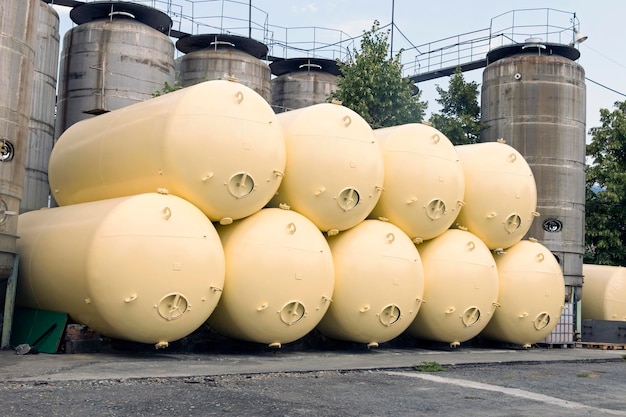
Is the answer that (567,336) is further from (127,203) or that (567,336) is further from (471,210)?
(127,203)

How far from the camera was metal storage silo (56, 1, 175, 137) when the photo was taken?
20.1 meters

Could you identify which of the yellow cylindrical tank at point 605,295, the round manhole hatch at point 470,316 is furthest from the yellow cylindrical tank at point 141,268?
the yellow cylindrical tank at point 605,295

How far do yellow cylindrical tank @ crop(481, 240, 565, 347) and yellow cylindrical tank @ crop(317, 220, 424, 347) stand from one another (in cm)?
273

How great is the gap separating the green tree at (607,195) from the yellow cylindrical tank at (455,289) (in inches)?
427

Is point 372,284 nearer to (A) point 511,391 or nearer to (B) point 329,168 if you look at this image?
(B) point 329,168

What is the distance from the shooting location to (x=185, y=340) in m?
12.1

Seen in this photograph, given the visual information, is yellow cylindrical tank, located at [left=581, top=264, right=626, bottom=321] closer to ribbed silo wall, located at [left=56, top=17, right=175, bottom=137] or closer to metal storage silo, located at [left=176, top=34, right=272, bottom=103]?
metal storage silo, located at [left=176, top=34, right=272, bottom=103]

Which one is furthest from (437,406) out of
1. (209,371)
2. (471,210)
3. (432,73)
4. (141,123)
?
(432,73)

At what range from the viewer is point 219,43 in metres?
24.7

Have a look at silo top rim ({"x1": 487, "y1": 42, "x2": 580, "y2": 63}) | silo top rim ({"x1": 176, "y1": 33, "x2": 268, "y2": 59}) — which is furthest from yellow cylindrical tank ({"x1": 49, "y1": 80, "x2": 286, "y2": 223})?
silo top rim ({"x1": 176, "y1": 33, "x2": 268, "y2": 59})

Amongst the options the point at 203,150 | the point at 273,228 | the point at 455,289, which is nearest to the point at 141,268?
the point at 203,150

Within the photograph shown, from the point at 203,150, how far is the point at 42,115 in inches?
394

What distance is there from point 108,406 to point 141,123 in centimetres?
565

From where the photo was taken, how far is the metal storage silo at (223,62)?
2405 centimetres
